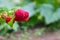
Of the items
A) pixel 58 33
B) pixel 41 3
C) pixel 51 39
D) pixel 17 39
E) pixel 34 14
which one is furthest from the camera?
pixel 41 3

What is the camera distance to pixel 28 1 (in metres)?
2.71

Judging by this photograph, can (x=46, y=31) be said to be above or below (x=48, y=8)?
below

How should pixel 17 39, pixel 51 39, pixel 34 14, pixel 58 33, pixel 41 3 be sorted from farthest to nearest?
pixel 41 3, pixel 34 14, pixel 58 33, pixel 51 39, pixel 17 39

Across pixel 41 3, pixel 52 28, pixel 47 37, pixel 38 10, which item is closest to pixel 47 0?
pixel 41 3

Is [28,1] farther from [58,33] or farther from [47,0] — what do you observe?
[58,33]

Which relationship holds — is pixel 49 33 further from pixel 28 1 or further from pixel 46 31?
pixel 28 1

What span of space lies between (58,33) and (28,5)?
1.84 ft

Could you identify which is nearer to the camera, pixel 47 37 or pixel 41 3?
pixel 47 37

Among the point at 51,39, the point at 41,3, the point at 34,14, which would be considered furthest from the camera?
the point at 41,3

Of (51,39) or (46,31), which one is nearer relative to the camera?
(51,39)

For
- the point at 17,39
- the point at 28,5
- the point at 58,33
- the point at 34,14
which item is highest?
Result: the point at 28,5

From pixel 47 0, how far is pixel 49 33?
538 mm

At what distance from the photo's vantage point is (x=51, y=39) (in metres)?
2.01


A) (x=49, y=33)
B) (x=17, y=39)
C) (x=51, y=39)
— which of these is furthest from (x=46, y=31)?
(x=17, y=39)
